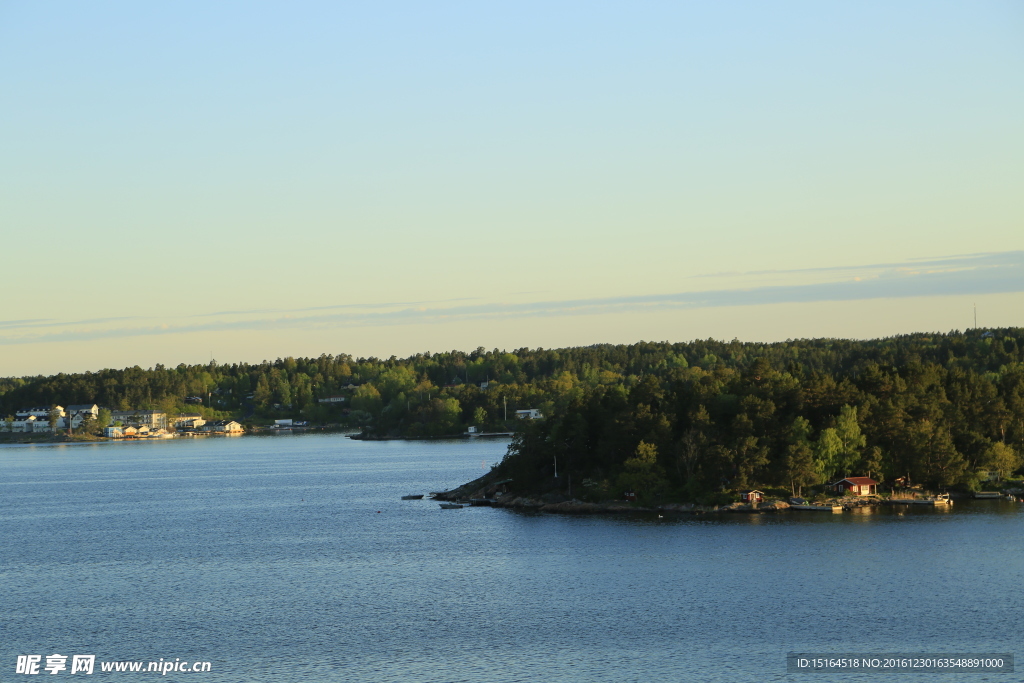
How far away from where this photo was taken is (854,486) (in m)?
74.7

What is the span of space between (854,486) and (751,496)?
840 cm

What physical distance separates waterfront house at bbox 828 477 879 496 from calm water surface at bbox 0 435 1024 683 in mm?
4118

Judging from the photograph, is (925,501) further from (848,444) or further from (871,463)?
(848,444)

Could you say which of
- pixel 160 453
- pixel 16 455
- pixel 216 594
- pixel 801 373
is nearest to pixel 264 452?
pixel 160 453

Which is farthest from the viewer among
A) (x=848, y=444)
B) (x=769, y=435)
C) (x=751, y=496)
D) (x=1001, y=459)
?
(x=1001, y=459)

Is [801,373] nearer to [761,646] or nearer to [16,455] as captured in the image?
[761,646]

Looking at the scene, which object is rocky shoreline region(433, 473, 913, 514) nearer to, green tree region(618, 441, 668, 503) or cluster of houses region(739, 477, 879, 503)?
cluster of houses region(739, 477, 879, 503)

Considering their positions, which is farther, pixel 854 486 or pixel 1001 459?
pixel 1001 459

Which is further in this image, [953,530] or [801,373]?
[801,373]

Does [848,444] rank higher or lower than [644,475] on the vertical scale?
higher

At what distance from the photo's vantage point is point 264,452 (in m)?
166

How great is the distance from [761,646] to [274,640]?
18467 millimetres

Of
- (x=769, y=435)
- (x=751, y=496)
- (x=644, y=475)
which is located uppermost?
(x=769, y=435)

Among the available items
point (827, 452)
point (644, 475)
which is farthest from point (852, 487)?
point (644, 475)
